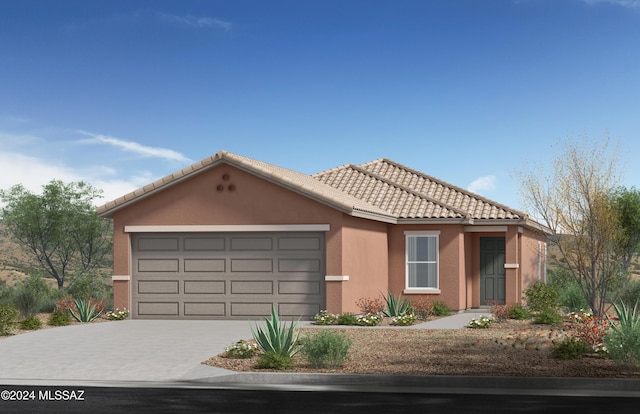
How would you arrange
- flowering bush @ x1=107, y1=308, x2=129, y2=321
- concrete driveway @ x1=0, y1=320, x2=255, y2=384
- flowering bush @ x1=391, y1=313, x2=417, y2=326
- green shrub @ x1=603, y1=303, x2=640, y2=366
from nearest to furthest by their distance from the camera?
1. green shrub @ x1=603, y1=303, x2=640, y2=366
2. concrete driveway @ x1=0, y1=320, x2=255, y2=384
3. flowering bush @ x1=391, y1=313, x2=417, y2=326
4. flowering bush @ x1=107, y1=308, x2=129, y2=321

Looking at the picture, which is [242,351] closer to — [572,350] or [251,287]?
[572,350]

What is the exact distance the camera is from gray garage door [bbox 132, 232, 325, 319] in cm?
2517

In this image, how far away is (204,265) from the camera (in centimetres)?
2553

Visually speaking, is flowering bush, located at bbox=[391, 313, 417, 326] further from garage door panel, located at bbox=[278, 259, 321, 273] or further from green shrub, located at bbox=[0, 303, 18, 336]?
green shrub, located at bbox=[0, 303, 18, 336]

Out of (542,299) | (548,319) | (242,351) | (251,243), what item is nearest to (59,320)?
(251,243)

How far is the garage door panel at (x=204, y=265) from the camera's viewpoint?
25.5m

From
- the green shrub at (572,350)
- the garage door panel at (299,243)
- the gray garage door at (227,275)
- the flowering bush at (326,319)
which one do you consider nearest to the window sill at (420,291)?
the gray garage door at (227,275)

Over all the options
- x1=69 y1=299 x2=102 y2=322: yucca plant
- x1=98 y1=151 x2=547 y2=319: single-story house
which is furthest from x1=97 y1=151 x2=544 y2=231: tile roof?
x1=69 y1=299 x2=102 y2=322: yucca plant

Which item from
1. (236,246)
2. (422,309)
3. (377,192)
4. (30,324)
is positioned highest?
(377,192)

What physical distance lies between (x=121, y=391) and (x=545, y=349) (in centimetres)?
818

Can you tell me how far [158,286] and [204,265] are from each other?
5.04 feet

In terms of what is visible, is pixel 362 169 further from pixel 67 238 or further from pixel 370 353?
pixel 67 238

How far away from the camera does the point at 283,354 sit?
15.1 m

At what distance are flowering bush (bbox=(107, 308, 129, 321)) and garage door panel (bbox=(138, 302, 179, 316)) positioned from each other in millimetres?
404
